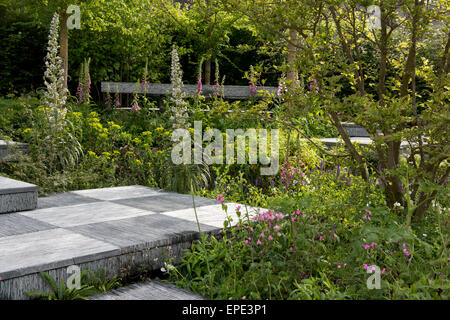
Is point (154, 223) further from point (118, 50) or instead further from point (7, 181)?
point (118, 50)

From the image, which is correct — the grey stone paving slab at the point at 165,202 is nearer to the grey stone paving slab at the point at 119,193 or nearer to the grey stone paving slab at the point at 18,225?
the grey stone paving slab at the point at 119,193

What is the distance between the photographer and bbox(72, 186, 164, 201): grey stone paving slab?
448cm

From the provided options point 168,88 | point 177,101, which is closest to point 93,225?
point 177,101

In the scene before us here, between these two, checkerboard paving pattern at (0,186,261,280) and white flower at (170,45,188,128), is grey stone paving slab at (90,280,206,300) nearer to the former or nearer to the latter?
checkerboard paving pattern at (0,186,261,280)

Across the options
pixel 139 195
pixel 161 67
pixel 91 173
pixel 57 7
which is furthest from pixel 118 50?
pixel 139 195

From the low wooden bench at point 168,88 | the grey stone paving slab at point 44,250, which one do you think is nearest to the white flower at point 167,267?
the grey stone paving slab at point 44,250

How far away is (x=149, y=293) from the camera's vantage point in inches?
106

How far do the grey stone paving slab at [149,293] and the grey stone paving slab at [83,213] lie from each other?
35.3 inches

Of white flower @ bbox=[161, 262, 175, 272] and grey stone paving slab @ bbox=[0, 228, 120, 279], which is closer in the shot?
grey stone paving slab @ bbox=[0, 228, 120, 279]

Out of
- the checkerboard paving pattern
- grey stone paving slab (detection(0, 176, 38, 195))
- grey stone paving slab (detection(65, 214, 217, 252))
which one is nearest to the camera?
the checkerboard paving pattern

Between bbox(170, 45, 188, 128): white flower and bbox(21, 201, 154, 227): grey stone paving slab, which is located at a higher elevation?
bbox(170, 45, 188, 128): white flower

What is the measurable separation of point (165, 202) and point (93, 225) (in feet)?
3.09

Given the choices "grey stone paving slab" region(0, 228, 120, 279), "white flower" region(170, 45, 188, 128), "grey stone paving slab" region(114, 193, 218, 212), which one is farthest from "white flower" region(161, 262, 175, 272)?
"white flower" region(170, 45, 188, 128)

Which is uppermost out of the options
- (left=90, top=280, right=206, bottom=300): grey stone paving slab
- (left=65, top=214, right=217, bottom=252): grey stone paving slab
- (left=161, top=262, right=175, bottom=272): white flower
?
(left=65, top=214, right=217, bottom=252): grey stone paving slab
